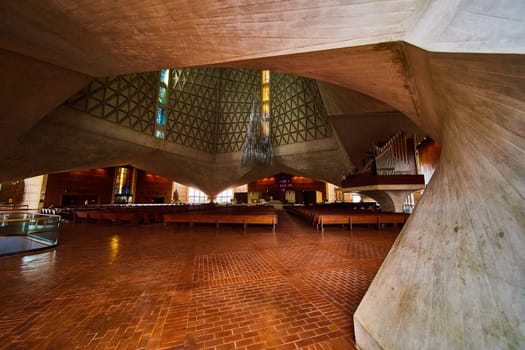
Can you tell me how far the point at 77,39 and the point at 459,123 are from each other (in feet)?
17.3

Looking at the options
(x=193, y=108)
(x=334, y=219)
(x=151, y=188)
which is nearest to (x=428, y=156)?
(x=334, y=219)

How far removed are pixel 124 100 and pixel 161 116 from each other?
3016 mm

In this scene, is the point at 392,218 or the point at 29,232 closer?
the point at 29,232

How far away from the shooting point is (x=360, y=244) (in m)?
4.74

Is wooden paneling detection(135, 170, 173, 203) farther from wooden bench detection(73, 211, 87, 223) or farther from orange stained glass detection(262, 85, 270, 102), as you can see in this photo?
orange stained glass detection(262, 85, 270, 102)

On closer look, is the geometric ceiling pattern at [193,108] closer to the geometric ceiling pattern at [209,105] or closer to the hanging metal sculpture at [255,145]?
the geometric ceiling pattern at [209,105]

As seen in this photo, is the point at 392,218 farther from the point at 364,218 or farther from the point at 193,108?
the point at 193,108

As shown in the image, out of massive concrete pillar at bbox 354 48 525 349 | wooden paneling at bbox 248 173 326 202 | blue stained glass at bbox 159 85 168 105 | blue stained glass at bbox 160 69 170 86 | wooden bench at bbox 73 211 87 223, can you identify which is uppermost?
blue stained glass at bbox 160 69 170 86

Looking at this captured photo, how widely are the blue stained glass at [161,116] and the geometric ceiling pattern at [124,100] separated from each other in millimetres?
584

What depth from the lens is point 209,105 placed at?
18.0 m

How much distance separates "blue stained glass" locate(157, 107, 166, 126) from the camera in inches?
552

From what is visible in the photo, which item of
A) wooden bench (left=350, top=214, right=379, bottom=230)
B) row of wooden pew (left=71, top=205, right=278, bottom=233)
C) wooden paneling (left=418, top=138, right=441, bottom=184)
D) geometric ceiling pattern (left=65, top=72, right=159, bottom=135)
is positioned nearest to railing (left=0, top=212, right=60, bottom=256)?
row of wooden pew (left=71, top=205, right=278, bottom=233)

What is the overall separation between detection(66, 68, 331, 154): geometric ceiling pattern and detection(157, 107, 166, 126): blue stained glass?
1.11 feet

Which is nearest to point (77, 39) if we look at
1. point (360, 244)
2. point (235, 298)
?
point (235, 298)
